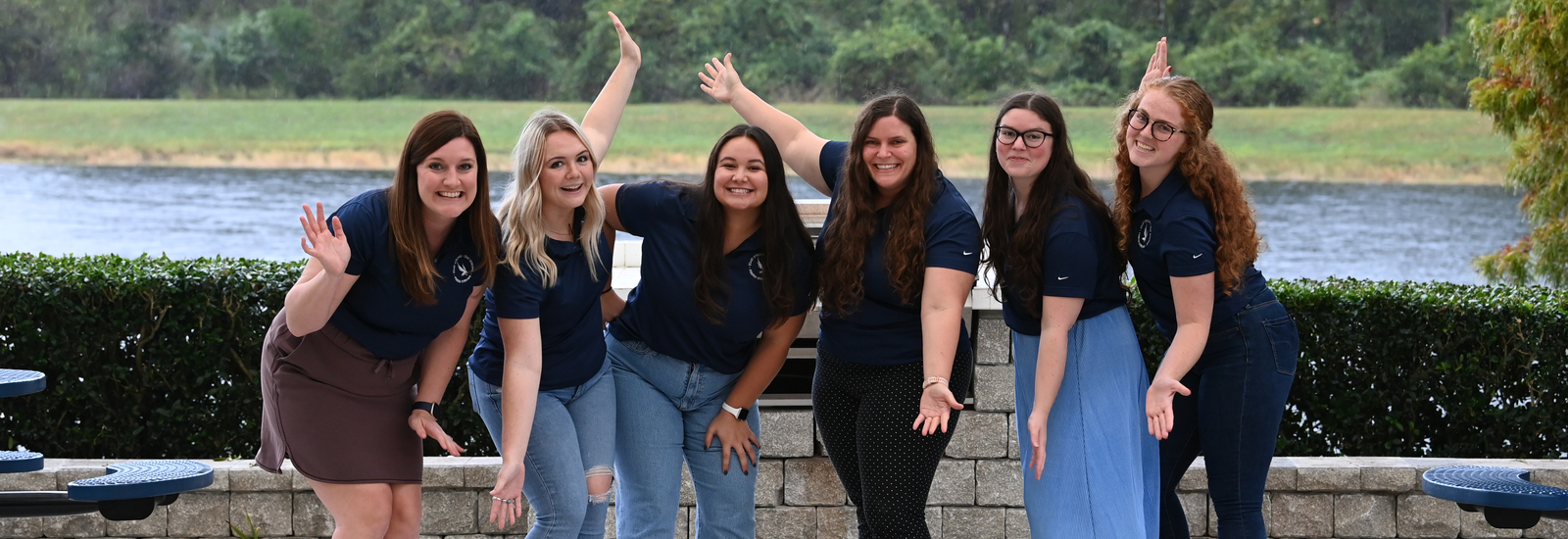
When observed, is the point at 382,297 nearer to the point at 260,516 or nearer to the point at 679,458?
the point at 679,458

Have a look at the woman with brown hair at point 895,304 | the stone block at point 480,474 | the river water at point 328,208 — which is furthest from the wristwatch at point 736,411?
the river water at point 328,208

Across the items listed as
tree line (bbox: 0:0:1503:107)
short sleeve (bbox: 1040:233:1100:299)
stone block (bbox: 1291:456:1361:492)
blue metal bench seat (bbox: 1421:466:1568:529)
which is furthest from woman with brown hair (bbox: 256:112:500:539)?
tree line (bbox: 0:0:1503:107)

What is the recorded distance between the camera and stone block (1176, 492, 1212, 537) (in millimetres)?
3764

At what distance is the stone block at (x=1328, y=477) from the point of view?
3750 millimetres

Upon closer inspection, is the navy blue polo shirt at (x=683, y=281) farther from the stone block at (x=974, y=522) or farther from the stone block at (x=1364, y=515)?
the stone block at (x=1364, y=515)

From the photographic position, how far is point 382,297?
261cm

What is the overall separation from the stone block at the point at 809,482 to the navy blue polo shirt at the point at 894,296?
921mm

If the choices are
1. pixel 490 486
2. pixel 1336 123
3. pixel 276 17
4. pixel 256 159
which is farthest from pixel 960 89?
pixel 490 486

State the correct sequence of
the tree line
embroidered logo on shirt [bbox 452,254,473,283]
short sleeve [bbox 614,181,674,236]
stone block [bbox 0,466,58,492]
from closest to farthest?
embroidered logo on shirt [bbox 452,254,473,283] → short sleeve [bbox 614,181,674,236] → stone block [bbox 0,466,58,492] → the tree line

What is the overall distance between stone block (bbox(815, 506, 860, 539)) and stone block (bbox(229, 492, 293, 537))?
53.3 inches

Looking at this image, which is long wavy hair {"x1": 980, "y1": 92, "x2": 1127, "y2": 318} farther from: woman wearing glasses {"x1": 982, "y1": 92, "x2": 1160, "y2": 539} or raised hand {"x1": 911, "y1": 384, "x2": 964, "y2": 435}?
raised hand {"x1": 911, "y1": 384, "x2": 964, "y2": 435}

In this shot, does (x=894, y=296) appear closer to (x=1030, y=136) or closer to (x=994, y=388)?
(x=1030, y=136)

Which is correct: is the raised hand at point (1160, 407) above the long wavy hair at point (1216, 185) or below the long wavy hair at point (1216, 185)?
below

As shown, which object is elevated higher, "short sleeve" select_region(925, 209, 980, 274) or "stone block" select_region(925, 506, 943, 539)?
"short sleeve" select_region(925, 209, 980, 274)
